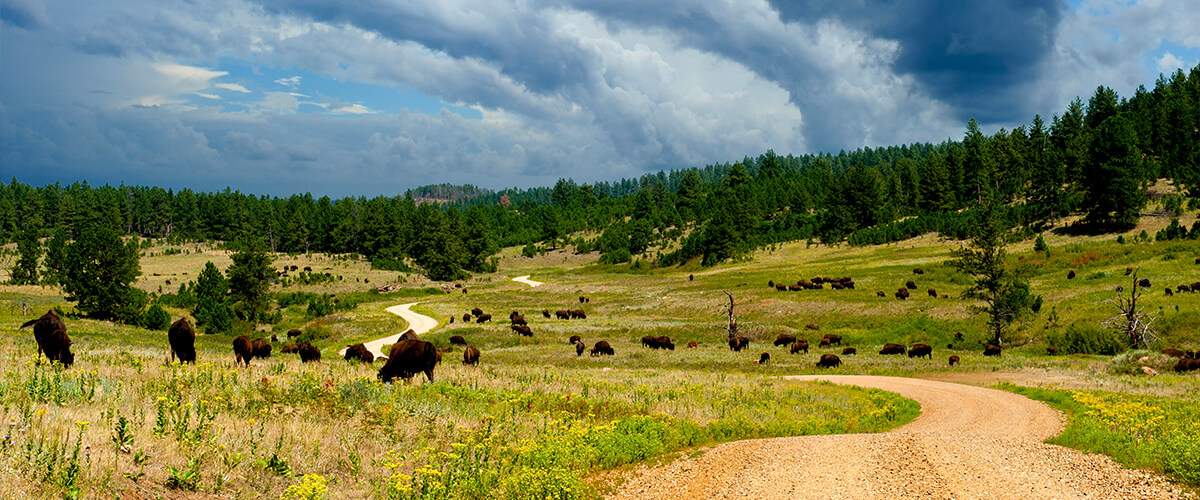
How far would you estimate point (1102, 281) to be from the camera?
6156 cm

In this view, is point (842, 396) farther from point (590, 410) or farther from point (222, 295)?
point (222, 295)

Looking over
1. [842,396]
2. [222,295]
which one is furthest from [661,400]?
A: [222,295]

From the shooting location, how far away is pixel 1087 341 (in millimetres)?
46250

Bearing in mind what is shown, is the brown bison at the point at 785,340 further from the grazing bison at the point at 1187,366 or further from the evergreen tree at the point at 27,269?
the evergreen tree at the point at 27,269

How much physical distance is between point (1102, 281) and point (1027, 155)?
103 meters

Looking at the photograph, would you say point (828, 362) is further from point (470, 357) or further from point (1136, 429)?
point (1136, 429)

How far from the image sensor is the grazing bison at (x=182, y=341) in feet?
67.2

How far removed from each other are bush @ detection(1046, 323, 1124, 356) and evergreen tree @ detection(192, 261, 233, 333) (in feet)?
239

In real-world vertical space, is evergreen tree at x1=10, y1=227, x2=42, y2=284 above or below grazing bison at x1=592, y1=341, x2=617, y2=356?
above

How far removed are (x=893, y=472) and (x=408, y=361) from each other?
48.4ft

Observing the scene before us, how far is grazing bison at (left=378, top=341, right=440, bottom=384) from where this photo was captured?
21.5 m

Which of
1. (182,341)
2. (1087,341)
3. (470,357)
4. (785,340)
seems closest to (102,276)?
(470,357)

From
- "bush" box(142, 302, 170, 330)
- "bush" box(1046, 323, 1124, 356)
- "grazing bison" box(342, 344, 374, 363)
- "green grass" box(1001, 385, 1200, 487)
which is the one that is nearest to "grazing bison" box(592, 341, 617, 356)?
"grazing bison" box(342, 344, 374, 363)

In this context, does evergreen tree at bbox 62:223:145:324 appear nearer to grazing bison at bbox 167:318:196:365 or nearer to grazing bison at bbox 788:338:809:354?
grazing bison at bbox 167:318:196:365
